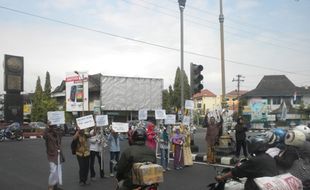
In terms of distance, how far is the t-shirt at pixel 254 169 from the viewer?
4965 millimetres

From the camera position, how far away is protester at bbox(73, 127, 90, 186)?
11.7 meters

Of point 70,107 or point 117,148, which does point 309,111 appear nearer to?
point 70,107

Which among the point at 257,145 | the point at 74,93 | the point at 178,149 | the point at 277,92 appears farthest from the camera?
the point at 277,92

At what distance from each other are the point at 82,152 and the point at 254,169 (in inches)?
292

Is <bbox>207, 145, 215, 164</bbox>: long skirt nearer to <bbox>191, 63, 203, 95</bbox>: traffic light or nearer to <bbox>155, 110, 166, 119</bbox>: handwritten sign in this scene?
<bbox>191, 63, 203, 95</bbox>: traffic light

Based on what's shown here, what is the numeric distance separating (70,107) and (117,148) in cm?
2067

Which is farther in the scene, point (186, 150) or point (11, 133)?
point (11, 133)

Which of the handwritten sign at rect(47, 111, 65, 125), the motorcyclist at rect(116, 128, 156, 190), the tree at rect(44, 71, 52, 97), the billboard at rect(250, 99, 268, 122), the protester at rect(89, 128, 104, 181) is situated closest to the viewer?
the motorcyclist at rect(116, 128, 156, 190)

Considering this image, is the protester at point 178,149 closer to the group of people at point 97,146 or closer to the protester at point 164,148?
the group of people at point 97,146

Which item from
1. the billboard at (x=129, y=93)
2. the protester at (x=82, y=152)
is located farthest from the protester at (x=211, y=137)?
the billboard at (x=129, y=93)

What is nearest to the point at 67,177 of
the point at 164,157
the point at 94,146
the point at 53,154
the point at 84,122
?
the point at 94,146

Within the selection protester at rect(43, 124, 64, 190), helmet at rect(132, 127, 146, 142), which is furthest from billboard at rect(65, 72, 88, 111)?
helmet at rect(132, 127, 146, 142)

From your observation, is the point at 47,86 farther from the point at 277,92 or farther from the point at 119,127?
the point at 119,127

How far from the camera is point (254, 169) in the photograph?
16.3 feet
